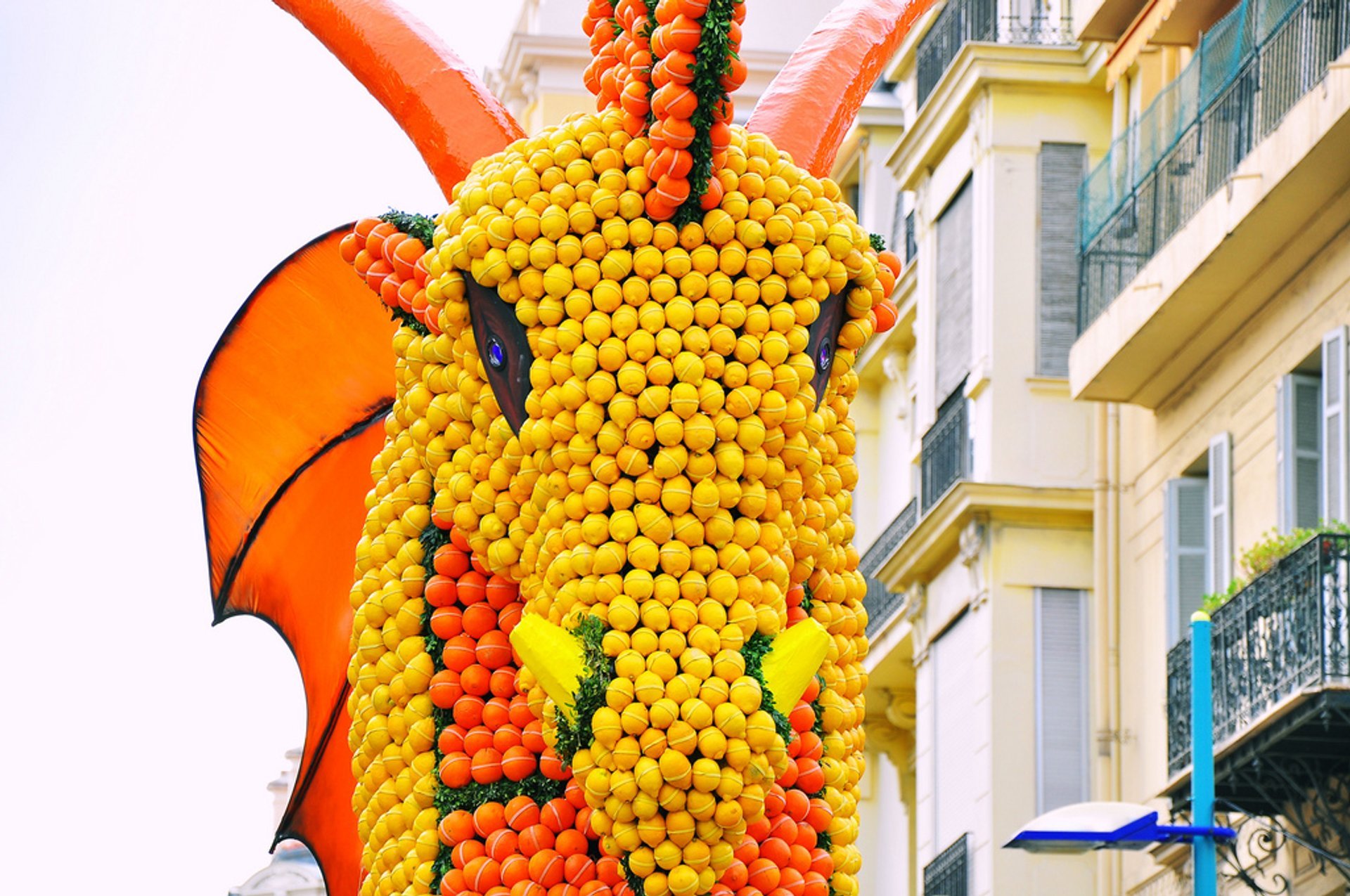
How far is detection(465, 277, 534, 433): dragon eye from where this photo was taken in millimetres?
7379

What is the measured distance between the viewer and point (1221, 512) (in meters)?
18.5

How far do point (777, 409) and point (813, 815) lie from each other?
1.10 metres

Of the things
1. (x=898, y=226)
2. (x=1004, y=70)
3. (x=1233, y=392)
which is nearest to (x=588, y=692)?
(x=1233, y=392)

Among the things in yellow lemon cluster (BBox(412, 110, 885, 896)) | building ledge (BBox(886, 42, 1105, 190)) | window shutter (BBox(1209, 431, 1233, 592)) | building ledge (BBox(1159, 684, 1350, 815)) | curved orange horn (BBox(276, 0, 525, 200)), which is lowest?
yellow lemon cluster (BBox(412, 110, 885, 896))

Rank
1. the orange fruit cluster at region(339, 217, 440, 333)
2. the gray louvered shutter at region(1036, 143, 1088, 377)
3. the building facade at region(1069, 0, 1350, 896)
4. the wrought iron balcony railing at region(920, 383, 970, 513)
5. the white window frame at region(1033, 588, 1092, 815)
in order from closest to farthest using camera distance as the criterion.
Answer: the orange fruit cluster at region(339, 217, 440, 333), the building facade at region(1069, 0, 1350, 896), the white window frame at region(1033, 588, 1092, 815), the gray louvered shutter at region(1036, 143, 1088, 377), the wrought iron balcony railing at region(920, 383, 970, 513)

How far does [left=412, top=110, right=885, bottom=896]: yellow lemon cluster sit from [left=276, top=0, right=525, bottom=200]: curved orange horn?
74 cm

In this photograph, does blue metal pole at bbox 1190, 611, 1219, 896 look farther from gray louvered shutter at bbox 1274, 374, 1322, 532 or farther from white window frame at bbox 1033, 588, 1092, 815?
white window frame at bbox 1033, 588, 1092, 815

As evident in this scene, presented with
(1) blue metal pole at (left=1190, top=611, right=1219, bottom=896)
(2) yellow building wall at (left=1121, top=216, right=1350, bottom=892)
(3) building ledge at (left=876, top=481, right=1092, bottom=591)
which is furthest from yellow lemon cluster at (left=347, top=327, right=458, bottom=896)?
(3) building ledge at (left=876, top=481, right=1092, bottom=591)

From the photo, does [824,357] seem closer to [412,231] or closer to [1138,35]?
[412,231]

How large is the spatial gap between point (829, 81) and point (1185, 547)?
37.1 ft

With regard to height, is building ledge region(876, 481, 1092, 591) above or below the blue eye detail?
above

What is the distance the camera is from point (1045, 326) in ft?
72.3

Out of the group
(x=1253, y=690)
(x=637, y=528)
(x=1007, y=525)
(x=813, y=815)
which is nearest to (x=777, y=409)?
(x=637, y=528)

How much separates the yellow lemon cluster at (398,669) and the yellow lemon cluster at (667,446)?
0.17m
